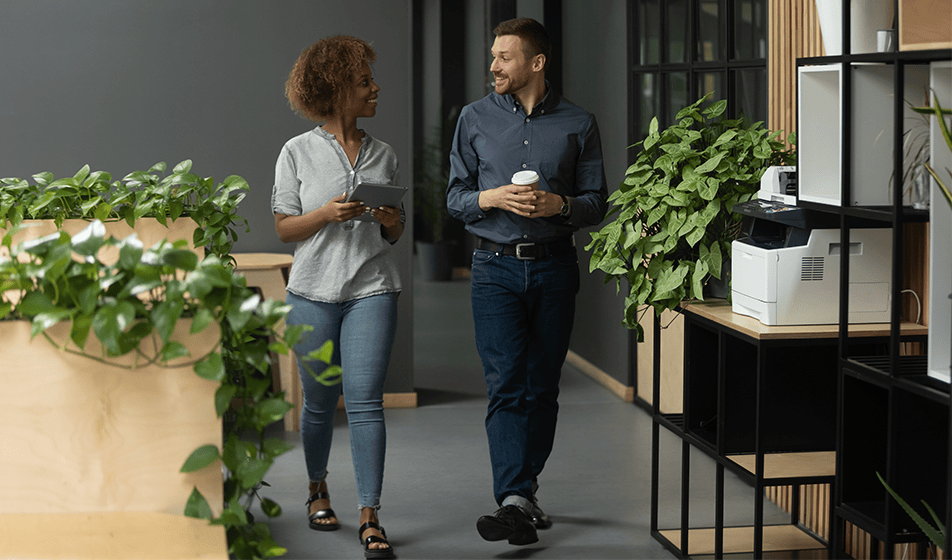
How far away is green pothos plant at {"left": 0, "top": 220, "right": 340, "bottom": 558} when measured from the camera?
4.66ft

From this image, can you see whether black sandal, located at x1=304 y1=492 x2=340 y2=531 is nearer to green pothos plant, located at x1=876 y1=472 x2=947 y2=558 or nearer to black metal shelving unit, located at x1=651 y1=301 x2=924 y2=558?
black metal shelving unit, located at x1=651 y1=301 x2=924 y2=558

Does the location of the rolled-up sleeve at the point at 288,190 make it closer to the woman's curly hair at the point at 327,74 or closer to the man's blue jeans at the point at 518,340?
the woman's curly hair at the point at 327,74

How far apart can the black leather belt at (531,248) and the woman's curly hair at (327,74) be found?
2.20 feet

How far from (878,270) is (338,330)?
64.1 inches

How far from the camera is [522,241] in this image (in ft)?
10.3

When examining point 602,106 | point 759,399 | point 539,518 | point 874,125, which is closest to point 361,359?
point 539,518

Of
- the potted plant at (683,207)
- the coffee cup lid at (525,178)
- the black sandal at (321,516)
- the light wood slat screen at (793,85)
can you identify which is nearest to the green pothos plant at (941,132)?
the potted plant at (683,207)

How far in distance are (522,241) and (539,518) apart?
0.97 m

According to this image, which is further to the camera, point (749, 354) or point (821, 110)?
point (749, 354)

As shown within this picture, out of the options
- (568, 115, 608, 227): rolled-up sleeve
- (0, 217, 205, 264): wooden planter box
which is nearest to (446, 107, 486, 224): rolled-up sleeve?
(568, 115, 608, 227): rolled-up sleeve

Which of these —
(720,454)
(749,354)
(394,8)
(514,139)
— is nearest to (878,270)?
(749,354)

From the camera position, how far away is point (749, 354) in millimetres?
2855

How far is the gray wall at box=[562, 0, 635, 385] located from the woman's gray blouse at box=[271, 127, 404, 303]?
2337 millimetres

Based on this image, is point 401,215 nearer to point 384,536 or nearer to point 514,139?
point 514,139
